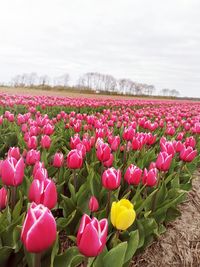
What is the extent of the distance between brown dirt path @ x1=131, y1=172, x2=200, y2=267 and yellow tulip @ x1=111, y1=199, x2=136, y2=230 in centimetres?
103

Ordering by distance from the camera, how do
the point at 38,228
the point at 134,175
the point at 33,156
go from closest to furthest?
the point at 38,228, the point at 134,175, the point at 33,156

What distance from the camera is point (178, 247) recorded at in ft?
9.77

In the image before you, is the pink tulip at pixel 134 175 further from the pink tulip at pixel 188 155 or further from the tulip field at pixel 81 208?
the pink tulip at pixel 188 155

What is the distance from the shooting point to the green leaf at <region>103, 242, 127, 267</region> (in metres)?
1.76

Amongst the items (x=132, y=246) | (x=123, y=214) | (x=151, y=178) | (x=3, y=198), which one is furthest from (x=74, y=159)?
(x=123, y=214)

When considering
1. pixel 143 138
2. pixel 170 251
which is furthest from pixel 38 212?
pixel 143 138

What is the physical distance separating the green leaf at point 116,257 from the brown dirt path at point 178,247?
3.04 ft

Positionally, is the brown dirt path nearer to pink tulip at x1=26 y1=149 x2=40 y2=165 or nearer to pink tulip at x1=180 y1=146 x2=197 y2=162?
pink tulip at x1=180 y1=146 x2=197 y2=162

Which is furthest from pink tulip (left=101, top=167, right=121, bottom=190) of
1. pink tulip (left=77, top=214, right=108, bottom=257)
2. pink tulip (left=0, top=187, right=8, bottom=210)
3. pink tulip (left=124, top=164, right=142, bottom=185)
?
pink tulip (left=77, top=214, right=108, bottom=257)

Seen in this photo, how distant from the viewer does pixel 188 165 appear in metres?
4.54

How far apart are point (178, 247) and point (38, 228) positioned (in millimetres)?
2077

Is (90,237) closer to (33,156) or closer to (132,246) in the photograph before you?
(132,246)

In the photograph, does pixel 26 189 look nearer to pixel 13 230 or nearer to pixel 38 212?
pixel 13 230

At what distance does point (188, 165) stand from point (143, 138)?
3.26ft
